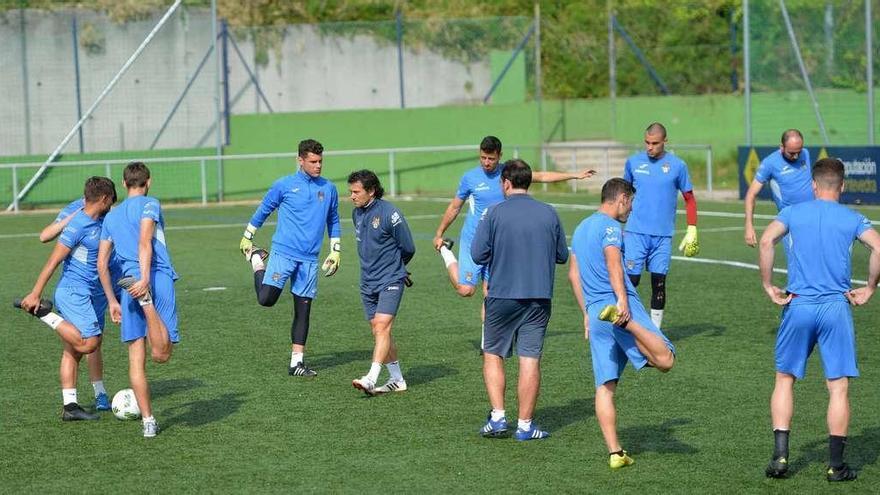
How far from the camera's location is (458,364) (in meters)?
13.0

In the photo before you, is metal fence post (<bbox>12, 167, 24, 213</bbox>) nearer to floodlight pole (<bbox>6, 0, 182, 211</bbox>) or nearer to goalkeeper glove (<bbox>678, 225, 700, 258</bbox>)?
floodlight pole (<bbox>6, 0, 182, 211</bbox>)

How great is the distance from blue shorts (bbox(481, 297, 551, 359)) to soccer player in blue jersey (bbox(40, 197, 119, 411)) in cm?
283

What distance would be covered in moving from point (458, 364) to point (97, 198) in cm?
396

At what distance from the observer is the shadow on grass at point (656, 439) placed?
947 centimetres

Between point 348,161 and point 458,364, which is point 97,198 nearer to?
point 458,364

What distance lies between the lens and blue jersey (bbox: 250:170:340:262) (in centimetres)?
1277

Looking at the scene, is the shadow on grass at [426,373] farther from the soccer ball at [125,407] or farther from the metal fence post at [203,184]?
the metal fence post at [203,184]

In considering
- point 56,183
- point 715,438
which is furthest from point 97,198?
point 56,183

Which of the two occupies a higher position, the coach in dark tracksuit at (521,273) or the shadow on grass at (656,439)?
the coach in dark tracksuit at (521,273)

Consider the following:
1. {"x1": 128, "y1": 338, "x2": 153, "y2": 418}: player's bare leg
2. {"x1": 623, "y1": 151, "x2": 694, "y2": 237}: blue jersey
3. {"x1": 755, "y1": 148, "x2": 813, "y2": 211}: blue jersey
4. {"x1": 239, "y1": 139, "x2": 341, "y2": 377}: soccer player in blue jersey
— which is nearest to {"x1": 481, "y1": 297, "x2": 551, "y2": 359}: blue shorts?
{"x1": 128, "y1": 338, "x2": 153, "y2": 418}: player's bare leg

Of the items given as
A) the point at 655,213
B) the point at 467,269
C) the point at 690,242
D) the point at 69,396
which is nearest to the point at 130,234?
the point at 69,396

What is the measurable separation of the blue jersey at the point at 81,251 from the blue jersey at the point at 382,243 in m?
2.23

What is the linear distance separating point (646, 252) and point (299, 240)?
145 inches

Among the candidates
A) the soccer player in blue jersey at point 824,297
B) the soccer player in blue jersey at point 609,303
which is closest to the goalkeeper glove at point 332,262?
the soccer player in blue jersey at point 609,303
